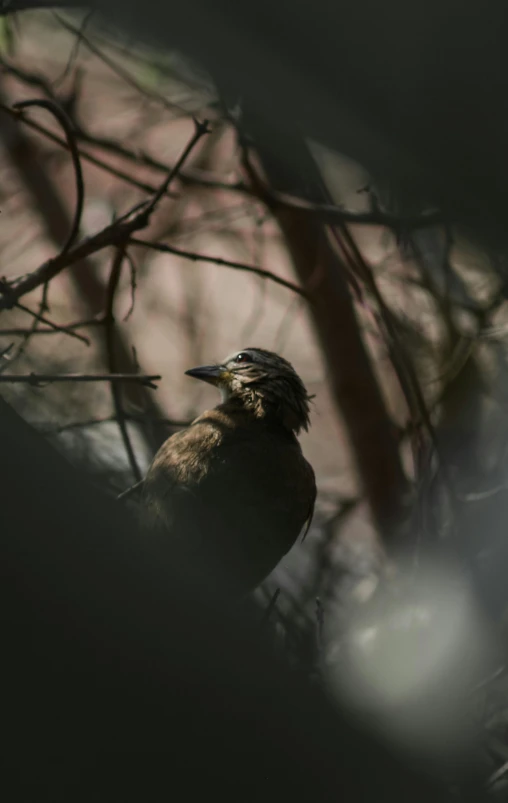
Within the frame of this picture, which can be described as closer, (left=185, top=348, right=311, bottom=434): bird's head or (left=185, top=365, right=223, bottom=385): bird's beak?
(left=185, top=348, right=311, bottom=434): bird's head

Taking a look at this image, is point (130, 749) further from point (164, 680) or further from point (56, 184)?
point (56, 184)

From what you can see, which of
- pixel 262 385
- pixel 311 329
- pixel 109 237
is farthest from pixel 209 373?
pixel 311 329

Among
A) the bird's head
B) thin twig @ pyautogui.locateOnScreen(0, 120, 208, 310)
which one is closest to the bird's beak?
the bird's head

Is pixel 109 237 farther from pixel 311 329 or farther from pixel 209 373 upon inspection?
pixel 311 329

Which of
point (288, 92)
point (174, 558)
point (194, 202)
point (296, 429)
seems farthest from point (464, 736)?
point (194, 202)

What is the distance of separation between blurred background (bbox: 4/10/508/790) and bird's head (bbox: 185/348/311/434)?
0.32 meters

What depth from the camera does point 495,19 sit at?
1815 mm

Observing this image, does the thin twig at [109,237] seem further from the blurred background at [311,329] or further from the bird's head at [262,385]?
the bird's head at [262,385]

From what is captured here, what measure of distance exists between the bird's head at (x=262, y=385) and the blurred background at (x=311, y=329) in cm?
32

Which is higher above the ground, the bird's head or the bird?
the bird's head

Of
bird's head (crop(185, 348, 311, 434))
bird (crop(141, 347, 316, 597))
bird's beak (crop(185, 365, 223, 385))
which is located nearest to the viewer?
bird (crop(141, 347, 316, 597))

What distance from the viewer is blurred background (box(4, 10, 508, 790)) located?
354 cm

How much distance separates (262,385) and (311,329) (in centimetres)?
164

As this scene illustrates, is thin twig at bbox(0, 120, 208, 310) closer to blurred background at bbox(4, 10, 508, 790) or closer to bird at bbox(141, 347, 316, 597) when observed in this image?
blurred background at bbox(4, 10, 508, 790)
